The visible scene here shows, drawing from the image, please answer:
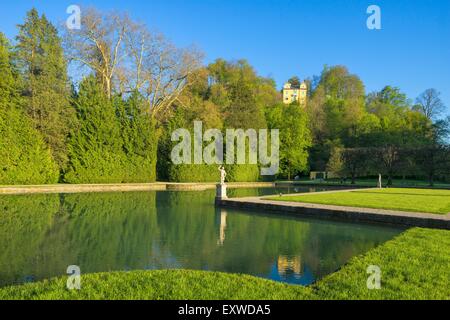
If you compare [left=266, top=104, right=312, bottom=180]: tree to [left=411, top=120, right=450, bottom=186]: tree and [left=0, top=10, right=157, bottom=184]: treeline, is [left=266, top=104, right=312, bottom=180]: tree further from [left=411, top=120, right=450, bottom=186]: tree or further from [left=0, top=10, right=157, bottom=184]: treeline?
[left=0, top=10, right=157, bottom=184]: treeline

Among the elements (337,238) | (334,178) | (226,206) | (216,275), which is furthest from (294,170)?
(216,275)

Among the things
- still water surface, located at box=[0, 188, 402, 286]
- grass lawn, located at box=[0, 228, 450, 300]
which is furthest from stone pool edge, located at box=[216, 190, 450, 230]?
grass lawn, located at box=[0, 228, 450, 300]

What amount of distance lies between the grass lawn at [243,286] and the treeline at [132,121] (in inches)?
905

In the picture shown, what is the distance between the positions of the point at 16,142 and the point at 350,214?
22397 millimetres

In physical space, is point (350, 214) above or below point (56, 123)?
below

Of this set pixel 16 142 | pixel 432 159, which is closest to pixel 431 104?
pixel 432 159

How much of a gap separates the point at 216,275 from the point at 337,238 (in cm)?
535

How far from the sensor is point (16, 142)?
25219 mm

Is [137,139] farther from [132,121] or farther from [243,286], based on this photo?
[243,286]

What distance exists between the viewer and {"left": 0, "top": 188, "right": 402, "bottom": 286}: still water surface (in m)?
6.91

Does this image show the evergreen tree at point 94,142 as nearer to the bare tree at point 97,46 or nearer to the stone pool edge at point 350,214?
the bare tree at point 97,46

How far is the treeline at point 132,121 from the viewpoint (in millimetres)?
26359

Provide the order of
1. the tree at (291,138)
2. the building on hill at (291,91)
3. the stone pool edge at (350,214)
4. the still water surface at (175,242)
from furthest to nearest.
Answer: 1. the building on hill at (291,91)
2. the tree at (291,138)
3. the stone pool edge at (350,214)
4. the still water surface at (175,242)

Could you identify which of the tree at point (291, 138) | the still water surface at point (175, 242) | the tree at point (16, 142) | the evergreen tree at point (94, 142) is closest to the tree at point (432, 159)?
the tree at point (291, 138)
